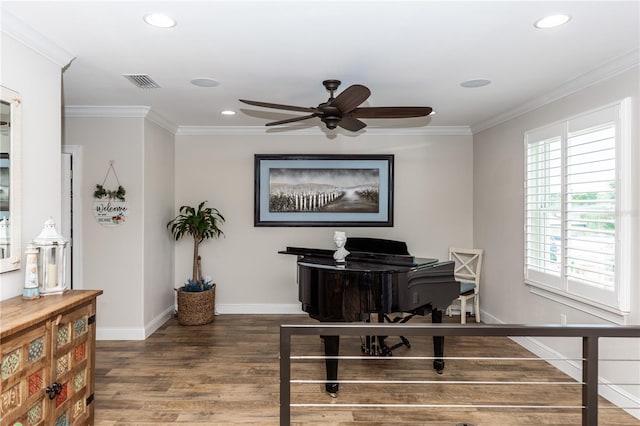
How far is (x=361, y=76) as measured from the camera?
10.8 feet

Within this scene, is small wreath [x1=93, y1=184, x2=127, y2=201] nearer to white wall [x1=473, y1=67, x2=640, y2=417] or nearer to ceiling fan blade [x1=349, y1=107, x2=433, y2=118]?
ceiling fan blade [x1=349, y1=107, x2=433, y2=118]

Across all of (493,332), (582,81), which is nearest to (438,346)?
(493,332)

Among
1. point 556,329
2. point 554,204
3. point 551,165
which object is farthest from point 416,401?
point 551,165

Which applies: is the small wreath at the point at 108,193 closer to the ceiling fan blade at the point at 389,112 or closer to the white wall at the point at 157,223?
the white wall at the point at 157,223

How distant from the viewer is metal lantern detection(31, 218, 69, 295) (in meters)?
2.34

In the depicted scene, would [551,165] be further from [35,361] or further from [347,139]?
[35,361]

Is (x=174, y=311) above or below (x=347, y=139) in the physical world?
below

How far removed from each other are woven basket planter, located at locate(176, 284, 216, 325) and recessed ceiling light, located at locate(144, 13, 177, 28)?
3.35m

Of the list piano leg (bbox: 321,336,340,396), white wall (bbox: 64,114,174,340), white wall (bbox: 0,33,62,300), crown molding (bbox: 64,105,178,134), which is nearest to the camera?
white wall (bbox: 0,33,62,300)

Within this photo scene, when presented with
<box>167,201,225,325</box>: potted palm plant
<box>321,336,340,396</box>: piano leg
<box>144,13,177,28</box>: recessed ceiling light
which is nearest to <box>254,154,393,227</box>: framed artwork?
<box>167,201,225,325</box>: potted palm plant

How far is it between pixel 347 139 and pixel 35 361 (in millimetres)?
4282

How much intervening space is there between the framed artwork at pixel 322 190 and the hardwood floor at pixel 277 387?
1682mm

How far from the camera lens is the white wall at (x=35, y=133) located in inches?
91.4

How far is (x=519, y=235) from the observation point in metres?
4.31
